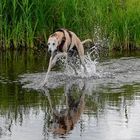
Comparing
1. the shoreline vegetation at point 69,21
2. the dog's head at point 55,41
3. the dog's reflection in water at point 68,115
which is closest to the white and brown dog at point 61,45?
the dog's head at point 55,41

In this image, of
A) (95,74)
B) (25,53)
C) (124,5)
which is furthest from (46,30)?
(95,74)

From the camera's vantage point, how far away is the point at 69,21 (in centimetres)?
1753

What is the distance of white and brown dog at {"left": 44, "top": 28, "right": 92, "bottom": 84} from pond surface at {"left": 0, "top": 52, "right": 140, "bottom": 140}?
0.56m

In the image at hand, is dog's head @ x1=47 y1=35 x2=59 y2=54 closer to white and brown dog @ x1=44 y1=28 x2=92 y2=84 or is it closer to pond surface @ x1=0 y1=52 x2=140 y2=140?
white and brown dog @ x1=44 y1=28 x2=92 y2=84

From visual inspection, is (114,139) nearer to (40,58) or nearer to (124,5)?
(40,58)

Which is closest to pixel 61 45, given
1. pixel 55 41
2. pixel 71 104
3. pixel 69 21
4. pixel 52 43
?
pixel 55 41

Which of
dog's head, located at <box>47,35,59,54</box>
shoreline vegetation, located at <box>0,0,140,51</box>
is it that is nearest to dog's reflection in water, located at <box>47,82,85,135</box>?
dog's head, located at <box>47,35,59,54</box>

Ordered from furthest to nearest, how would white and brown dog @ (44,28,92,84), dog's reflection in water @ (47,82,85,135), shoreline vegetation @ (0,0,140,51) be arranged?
shoreline vegetation @ (0,0,140,51) → white and brown dog @ (44,28,92,84) → dog's reflection in water @ (47,82,85,135)

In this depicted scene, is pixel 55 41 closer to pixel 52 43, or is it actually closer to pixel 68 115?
pixel 52 43

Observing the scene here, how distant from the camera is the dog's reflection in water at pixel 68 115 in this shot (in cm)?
841

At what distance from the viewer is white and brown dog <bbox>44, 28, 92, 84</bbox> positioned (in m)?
11.3

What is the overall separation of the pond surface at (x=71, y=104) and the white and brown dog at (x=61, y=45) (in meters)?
0.56

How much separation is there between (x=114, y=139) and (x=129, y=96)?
2.92m

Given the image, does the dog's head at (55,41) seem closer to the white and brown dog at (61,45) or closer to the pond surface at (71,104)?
the white and brown dog at (61,45)
